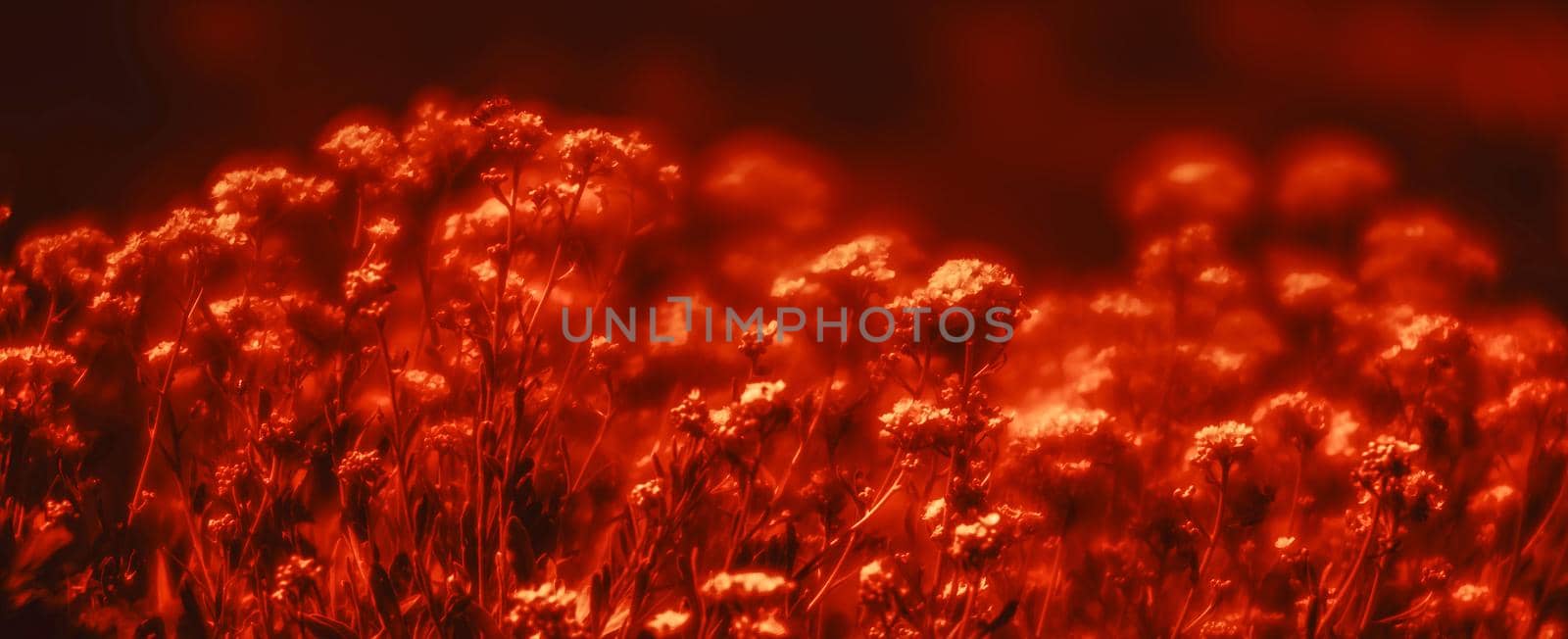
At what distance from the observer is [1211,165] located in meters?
3.25

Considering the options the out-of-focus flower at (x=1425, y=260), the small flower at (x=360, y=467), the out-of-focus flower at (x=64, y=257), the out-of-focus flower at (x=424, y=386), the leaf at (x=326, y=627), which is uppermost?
the out-of-focus flower at (x=1425, y=260)

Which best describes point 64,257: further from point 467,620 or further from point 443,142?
point 467,620

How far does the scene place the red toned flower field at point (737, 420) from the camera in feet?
5.91

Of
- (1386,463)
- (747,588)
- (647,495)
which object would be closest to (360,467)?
(647,495)

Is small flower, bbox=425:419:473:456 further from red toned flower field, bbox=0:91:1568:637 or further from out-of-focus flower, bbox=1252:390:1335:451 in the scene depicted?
out-of-focus flower, bbox=1252:390:1335:451

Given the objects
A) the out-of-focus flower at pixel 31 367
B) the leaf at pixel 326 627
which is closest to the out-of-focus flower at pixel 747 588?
the leaf at pixel 326 627

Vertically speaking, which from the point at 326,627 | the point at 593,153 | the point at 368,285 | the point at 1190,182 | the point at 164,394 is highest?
the point at 1190,182

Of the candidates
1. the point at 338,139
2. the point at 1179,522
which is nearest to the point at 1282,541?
the point at 1179,522

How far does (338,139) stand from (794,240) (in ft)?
3.82

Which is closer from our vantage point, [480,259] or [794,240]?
[480,259]

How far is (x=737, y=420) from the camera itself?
4.90ft

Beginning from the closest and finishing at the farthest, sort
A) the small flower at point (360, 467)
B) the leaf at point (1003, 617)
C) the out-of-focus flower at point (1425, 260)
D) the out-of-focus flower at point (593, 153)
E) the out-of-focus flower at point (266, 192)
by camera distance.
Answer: the leaf at point (1003, 617)
the small flower at point (360, 467)
the out-of-focus flower at point (593, 153)
the out-of-focus flower at point (266, 192)
the out-of-focus flower at point (1425, 260)

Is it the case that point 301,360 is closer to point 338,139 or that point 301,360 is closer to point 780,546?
point 338,139

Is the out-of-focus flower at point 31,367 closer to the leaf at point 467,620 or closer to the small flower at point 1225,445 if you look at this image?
the leaf at point 467,620
